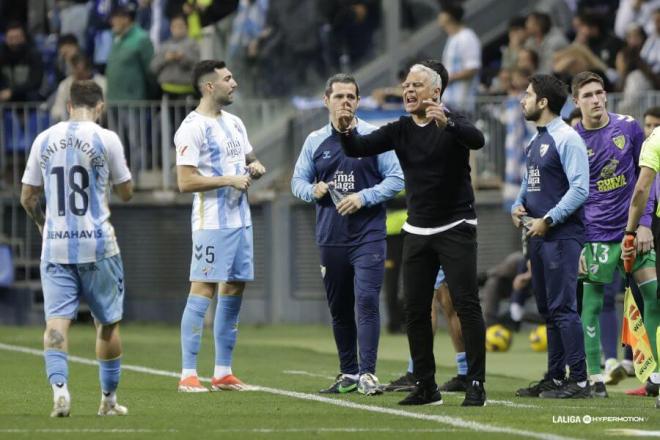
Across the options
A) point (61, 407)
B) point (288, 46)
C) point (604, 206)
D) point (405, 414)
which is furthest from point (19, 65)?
point (405, 414)

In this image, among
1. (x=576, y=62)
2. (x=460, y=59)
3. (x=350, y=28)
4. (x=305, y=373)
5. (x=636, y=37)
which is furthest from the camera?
(x=350, y=28)

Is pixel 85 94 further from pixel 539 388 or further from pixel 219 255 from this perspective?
pixel 539 388

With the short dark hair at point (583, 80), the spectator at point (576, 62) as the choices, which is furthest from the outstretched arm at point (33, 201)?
the spectator at point (576, 62)

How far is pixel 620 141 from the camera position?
13.2 m

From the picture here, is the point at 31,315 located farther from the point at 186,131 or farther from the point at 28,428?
the point at 28,428

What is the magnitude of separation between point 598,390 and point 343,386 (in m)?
1.87

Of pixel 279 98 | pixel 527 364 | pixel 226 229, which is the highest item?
pixel 279 98

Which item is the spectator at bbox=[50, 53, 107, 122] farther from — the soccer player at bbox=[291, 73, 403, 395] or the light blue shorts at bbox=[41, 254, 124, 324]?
the light blue shorts at bbox=[41, 254, 124, 324]

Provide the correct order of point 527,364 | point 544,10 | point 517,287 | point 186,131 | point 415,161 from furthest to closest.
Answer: point 544,10 < point 517,287 < point 527,364 < point 186,131 < point 415,161

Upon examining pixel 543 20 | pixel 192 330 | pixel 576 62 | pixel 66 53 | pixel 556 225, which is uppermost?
pixel 543 20

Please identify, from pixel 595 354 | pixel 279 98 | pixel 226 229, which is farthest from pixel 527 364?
pixel 279 98

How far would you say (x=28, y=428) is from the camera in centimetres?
994

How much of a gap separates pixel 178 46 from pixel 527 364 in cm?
730

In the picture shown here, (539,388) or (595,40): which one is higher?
(595,40)
